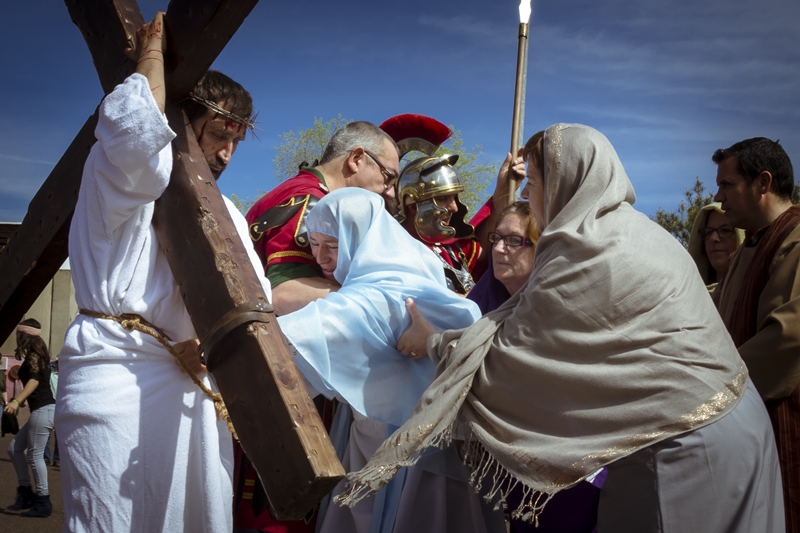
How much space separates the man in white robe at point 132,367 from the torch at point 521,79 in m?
2.70

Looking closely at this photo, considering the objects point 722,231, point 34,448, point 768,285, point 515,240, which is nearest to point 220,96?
point 515,240

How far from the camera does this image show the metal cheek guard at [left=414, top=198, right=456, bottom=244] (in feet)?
17.9

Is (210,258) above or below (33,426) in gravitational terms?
above

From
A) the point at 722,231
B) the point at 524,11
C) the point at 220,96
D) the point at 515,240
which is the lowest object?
the point at 722,231

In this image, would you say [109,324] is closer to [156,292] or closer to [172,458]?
[156,292]

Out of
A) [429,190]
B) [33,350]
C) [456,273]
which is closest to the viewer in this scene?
[456,273]

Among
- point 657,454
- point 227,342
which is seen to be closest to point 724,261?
point 657,454

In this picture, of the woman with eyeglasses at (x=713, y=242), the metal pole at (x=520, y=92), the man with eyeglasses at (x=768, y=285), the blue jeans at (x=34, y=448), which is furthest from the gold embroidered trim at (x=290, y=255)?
the blue jeans at (x=34, y=448)

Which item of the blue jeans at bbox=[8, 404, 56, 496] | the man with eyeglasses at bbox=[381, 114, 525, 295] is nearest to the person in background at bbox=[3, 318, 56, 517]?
the blue jeans at bbox=[8, 404, 56, 496]

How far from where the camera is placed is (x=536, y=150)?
9.13ft

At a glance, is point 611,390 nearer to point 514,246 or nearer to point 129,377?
point 129,377

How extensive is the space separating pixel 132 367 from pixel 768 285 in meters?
3.21

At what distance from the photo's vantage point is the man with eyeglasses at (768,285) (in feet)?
11.4

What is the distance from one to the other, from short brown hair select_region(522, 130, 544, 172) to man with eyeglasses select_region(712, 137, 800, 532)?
5.48 ft
